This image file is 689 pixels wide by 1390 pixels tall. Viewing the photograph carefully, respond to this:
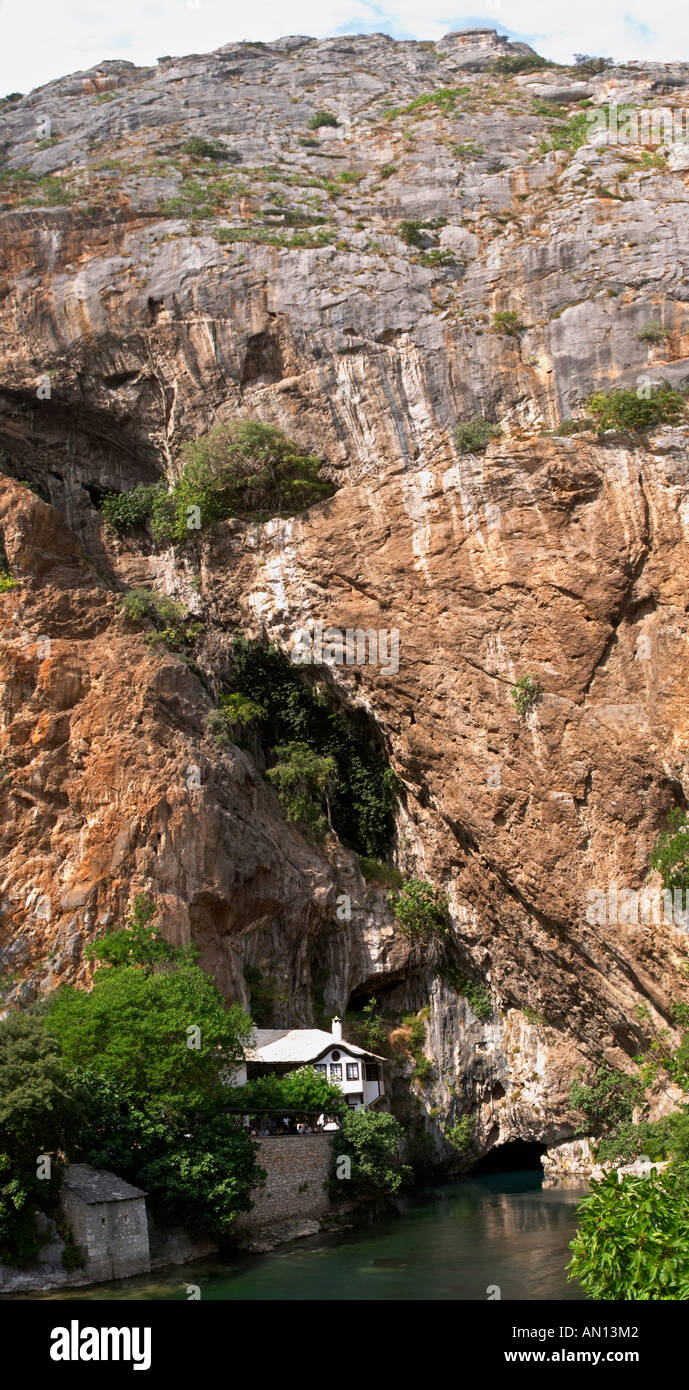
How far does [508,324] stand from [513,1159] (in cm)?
3746

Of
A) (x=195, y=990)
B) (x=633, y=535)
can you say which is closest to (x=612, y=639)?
(x=633, y=535)

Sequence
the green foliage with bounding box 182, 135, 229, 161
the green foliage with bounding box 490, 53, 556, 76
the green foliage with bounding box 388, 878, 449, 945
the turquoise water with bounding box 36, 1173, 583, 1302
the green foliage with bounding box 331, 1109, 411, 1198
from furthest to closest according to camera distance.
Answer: the green foliage with bounding box 490, 53, 556, 76 < the green foliage with bounding box 182, 135, 229, 161 < the green foliage with bounding box 388, 878, 449, 945 < the green foliage with bounding box 331, 1109, 411, 1198 < the turquoise water with bounding box 36, 1173, 583, 1302

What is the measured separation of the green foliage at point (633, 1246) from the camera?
14.5 meters

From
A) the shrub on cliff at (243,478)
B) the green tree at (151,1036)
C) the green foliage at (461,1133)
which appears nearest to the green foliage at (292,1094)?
the green tree at (151,1036)

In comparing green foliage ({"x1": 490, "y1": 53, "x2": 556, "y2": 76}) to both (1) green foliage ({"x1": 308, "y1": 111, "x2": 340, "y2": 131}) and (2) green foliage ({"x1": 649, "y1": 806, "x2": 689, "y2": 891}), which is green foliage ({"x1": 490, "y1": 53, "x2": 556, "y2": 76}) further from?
(2) green foliage ({"x1": 649, "y1": 806, "x2": 689, "y2": 891})

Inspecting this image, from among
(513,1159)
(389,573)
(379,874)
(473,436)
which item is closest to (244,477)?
(389,573)

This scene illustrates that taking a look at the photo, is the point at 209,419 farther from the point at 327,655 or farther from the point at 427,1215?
the point at 427,1215

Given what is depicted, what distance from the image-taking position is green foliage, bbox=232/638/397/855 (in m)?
43.1

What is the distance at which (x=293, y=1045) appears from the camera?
118 ft

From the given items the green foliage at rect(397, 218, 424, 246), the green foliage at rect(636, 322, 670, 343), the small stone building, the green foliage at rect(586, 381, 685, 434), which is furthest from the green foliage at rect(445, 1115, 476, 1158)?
the green foliage at rect(397, 218, 424, 246)

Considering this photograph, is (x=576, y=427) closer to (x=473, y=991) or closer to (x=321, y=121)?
(x=473, y=991)

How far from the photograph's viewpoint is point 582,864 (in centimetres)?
3531

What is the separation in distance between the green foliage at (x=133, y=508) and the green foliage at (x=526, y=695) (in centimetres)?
1729

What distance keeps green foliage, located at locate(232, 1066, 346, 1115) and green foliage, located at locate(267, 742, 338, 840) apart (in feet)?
33.8
